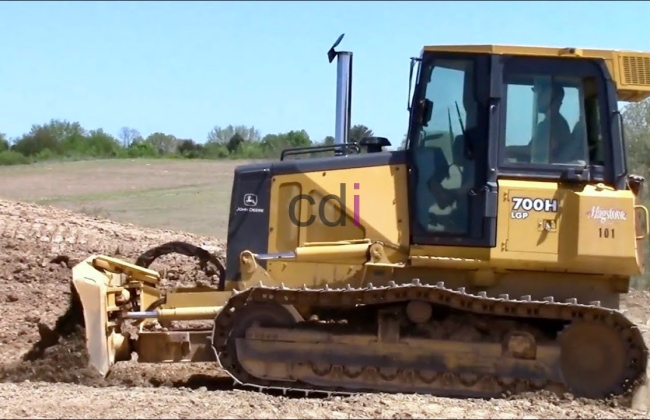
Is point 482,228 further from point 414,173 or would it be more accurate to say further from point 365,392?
point 365,392

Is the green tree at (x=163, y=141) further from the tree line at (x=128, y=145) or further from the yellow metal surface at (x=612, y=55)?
the yellow metal surface at (x=612, y=55)

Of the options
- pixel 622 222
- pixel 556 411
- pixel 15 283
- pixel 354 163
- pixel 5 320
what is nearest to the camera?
pixel 556 411

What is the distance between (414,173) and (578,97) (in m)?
1.47

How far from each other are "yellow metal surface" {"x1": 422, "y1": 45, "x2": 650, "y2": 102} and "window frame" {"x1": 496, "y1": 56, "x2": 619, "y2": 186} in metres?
0.05

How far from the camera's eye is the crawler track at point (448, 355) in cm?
813

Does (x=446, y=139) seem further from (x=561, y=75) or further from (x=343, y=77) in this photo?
(x=343, y=77)

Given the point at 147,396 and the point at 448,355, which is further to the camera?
the point at 448,355

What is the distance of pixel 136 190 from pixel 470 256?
72.0 feet

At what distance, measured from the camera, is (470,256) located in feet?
27.1

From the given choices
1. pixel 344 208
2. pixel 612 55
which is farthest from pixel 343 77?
pixel 612 55

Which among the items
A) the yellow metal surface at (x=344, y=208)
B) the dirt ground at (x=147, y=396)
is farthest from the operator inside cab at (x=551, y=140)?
the dirt ground at (x=147, y=396)

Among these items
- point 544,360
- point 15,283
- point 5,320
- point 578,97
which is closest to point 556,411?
point 544,360

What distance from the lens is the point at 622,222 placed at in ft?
26.4

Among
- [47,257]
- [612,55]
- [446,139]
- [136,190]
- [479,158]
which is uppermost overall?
[612,55]
